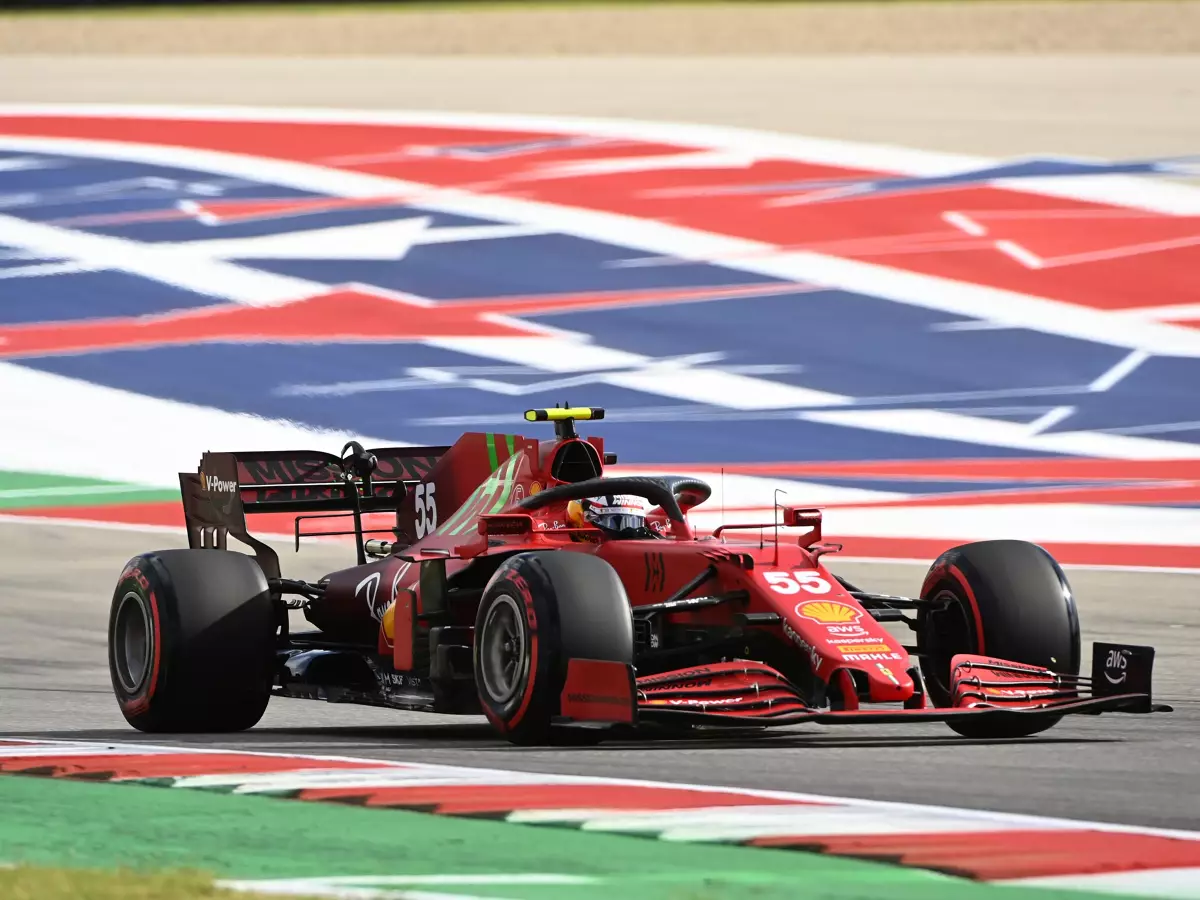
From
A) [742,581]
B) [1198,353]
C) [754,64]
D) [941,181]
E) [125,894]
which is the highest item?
[754,64]

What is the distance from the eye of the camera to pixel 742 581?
11.0 meters

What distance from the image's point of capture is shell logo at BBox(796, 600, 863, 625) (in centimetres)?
1075

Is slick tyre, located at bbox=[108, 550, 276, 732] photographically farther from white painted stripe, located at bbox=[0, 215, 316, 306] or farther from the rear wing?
white painted stripe, located at bbox=[0, 215, 316, 306]

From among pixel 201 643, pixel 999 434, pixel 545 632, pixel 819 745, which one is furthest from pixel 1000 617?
pixel 999 434

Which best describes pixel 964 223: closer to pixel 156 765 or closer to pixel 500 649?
pixel 500 649

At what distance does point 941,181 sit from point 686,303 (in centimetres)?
588

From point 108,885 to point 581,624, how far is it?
3.69 metres

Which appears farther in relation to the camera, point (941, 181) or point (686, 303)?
point (941, 181)

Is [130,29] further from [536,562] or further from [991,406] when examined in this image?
[536,562]

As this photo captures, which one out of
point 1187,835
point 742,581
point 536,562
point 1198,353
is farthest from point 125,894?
point 1198,353

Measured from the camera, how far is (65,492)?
24469 millimetres

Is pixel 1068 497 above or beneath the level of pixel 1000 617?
above

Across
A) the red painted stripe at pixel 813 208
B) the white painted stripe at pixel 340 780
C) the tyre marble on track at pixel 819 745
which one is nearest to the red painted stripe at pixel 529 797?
the white painted stripe at pixel 340 780

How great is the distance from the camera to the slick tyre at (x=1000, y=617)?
11273mm
